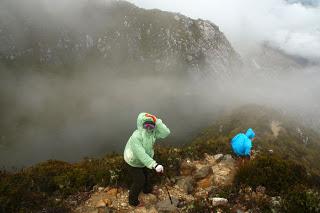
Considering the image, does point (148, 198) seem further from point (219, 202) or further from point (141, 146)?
point (219, 202)

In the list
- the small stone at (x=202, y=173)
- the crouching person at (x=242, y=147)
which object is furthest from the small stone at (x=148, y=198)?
the crouching person at (x=242, y=147)

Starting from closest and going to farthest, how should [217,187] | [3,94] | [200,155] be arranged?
[217,187], [200,155], [3,94]

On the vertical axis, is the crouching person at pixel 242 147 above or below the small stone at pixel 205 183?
above

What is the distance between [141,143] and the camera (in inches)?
322

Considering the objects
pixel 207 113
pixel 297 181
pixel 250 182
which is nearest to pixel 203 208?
pixel 250 182

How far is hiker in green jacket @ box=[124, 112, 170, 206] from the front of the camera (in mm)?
7950

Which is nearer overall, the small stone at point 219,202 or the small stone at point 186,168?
the small stone at point 219,202

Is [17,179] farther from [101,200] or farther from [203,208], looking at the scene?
[203,208]

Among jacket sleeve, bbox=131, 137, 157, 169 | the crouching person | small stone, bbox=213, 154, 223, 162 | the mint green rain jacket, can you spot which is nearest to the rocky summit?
small stone, bbox=213, 154, 223, 162

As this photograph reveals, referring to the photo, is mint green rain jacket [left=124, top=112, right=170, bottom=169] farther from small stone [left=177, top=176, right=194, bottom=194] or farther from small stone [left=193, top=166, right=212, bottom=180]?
small stone [left=193, top=166, right=212, bottom=180]

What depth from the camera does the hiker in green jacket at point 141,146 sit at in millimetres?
7950

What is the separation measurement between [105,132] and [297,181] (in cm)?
14959

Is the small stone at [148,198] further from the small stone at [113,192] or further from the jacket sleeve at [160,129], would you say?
the jacket sleeve at [160,129]

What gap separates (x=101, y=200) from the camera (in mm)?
8906
